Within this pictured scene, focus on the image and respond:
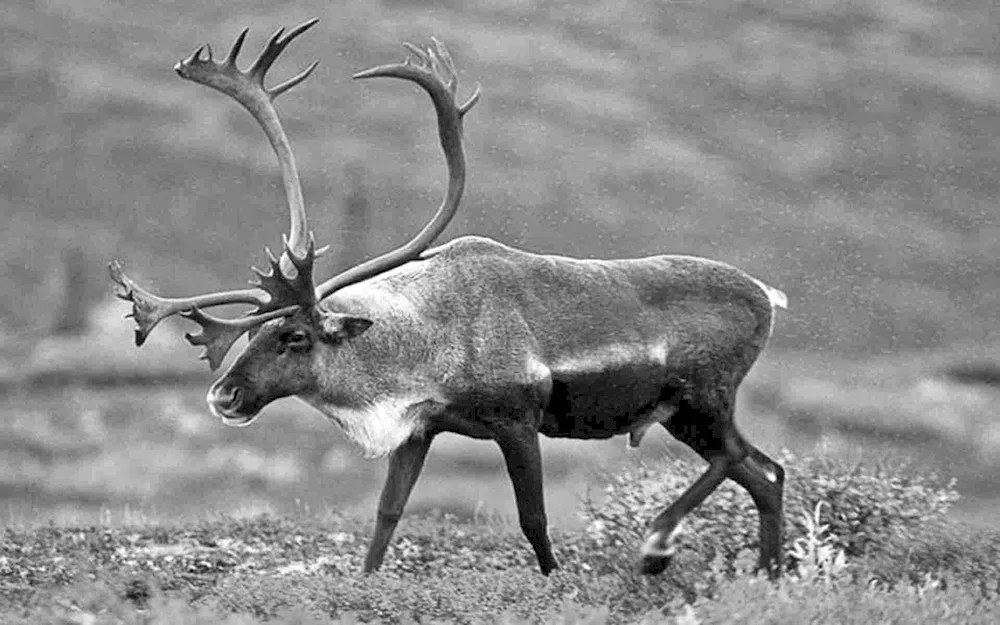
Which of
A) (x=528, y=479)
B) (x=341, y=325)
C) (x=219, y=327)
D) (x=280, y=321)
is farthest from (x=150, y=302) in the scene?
(x=528, y=479)

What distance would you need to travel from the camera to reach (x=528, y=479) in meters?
8.27

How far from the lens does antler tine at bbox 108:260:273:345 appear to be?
785 centimetres

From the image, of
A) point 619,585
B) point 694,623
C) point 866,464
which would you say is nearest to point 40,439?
point 866,464

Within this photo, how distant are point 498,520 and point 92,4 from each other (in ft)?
90.1

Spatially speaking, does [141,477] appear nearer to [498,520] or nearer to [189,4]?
[498,520]

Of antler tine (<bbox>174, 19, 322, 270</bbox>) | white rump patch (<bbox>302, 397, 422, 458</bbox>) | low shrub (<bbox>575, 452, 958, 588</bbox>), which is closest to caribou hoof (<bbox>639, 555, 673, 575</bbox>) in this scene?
low shrub (<bbox>575, 452, 958, 588</bbox>)

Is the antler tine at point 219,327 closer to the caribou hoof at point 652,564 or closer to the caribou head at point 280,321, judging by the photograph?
the caribou head at point 280,321

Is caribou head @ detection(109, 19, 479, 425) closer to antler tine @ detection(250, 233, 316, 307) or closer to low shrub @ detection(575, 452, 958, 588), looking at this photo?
antler tine @ detection(250, 233, 316, 307)

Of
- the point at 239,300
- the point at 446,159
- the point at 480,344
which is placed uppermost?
the point at 446,159

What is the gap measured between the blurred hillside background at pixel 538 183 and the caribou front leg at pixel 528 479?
11882mm

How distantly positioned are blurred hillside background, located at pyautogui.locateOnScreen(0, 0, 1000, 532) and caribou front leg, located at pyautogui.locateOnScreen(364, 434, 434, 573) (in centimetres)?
1172

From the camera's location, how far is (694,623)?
19.6 feet

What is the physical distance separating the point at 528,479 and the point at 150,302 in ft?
6.02

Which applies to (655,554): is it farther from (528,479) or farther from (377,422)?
(377,422)
